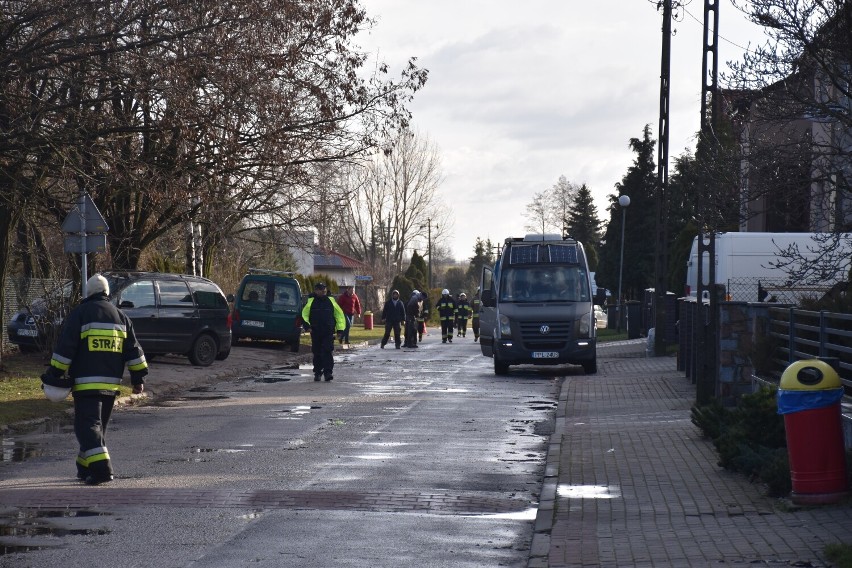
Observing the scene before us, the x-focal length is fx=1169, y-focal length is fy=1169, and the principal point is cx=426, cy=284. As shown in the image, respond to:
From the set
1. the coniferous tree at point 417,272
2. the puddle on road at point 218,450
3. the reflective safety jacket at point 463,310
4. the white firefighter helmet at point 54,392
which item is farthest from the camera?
the coniferous tree at point 417,272

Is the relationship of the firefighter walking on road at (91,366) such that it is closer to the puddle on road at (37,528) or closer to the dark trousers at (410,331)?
the puddle on road at (37,528)

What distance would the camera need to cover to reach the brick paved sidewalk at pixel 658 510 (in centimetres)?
718

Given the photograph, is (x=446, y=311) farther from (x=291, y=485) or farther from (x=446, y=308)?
(x=291, y=485)

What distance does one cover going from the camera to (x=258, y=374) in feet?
80.3

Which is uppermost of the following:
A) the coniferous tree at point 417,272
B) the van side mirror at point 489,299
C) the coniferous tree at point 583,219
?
Result: the coniferous tree at point 583,219

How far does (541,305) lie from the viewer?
80.9 ft

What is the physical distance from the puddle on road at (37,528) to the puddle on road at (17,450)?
10.7ft

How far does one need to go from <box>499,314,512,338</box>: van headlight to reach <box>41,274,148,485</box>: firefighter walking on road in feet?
46.9

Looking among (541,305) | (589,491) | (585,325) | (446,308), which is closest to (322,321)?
(541,305)

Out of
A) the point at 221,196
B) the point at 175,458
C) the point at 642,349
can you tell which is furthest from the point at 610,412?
the point at 642,349

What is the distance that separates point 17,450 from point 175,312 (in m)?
11.1

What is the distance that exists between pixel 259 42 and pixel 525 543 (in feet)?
43.6

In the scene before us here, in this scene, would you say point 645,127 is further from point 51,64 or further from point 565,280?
point 51,64

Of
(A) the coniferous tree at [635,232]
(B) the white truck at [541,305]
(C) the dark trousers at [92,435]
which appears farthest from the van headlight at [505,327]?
(A) the coniferous tree at [635,232]
